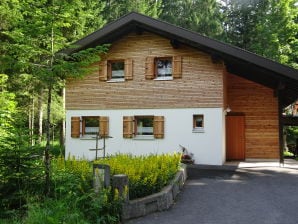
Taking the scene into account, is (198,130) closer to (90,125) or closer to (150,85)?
(150,85)

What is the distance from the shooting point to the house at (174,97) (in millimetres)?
14992

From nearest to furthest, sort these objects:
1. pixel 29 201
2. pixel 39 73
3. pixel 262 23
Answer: pixel 29 201
pixel 39 73
pixel 262 23

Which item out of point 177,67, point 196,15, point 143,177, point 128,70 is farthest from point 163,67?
point 196,15

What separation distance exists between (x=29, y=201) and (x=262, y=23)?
1171 inches

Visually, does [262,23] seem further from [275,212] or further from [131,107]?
[275,212]

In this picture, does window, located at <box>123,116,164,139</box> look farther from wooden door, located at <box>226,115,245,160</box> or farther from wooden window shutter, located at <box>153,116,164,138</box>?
wooden door, located at <box>226,115,245,160</box>

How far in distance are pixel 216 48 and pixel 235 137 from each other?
510 cm

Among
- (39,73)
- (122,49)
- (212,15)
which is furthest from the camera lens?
(212,15)

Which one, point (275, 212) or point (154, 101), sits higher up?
point (154, 101)

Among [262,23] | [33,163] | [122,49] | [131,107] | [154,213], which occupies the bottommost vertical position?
[154,213]

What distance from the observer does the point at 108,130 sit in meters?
16.5

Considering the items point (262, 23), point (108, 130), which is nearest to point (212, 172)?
point (108, 130)

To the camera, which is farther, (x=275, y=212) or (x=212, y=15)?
(x=212, y=15)

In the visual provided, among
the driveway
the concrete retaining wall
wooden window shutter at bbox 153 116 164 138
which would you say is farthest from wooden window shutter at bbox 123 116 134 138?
the concrete retaining wall
